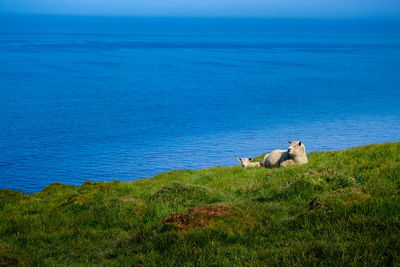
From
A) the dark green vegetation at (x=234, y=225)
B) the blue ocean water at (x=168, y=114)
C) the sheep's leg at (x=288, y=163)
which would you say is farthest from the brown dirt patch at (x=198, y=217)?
the blue ocean water at (x=168, y=114)

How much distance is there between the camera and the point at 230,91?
131250mm

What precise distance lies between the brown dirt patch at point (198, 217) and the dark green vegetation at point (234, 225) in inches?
1.0

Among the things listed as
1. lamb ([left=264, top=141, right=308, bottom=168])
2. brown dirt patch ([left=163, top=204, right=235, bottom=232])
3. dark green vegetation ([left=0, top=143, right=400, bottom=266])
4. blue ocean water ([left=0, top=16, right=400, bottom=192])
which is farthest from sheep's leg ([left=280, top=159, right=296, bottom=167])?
blue ocean water ([left=0, top=16, right=400, bottom=192])

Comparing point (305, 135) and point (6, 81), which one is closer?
point (305, 135)

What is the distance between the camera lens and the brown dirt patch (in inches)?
382

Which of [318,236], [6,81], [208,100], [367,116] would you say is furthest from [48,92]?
[318,236]

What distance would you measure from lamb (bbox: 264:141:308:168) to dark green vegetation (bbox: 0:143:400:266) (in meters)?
4.53

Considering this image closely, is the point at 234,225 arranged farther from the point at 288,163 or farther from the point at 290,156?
the point at 290,156

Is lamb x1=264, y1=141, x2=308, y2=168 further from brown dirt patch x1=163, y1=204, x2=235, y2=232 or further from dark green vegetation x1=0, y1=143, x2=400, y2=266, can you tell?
brown dirt patch x1=163, y1=204, x2=235, y2=232

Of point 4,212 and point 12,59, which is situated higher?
point 12,59

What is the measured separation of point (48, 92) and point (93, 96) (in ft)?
44.5

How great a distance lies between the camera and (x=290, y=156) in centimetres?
2194

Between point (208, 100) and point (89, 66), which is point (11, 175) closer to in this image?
point (208, 100)

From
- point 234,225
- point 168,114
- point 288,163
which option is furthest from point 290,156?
point 168,114
